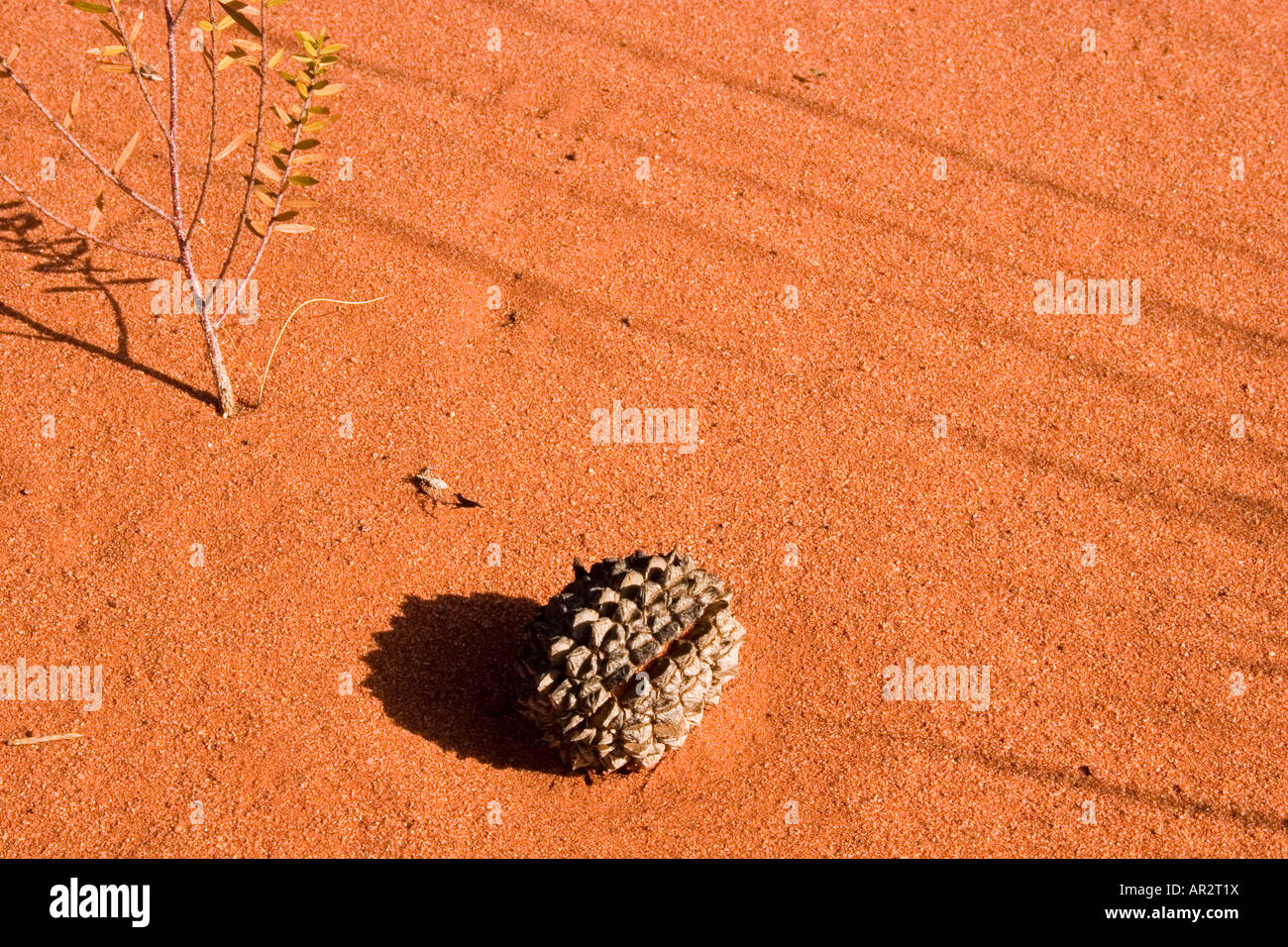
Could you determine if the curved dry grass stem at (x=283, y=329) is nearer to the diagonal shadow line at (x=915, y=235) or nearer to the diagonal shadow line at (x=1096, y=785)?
the diagonal shadow line at (x=915, y=235)

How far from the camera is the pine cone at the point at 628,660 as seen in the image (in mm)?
4578

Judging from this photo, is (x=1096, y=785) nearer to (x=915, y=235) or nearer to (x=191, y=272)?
(x=915, y=235)

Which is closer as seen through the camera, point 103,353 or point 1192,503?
point 1192,503

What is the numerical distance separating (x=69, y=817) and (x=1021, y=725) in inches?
147

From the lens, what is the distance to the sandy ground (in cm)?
491

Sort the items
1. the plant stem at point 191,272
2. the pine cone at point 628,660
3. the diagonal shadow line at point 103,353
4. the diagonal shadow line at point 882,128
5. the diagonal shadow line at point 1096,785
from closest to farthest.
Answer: the pine cone at point 628,660 → the diagonal shadow line at point 1096,785 → the plant stem at point 191,272 → the diagonal shadow line at point 103,353 → the diagonal shadow line at point 882,128

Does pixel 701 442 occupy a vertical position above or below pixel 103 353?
below

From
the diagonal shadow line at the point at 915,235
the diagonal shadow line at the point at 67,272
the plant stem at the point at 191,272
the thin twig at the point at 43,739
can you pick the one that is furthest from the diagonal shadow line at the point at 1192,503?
the thin twig at the point at 43,739

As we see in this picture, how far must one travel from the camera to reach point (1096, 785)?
4984 mm

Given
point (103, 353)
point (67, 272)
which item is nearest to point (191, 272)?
point (103, 353)

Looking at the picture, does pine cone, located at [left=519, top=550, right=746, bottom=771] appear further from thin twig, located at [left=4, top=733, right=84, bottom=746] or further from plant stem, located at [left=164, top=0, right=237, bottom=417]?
plant stem, located at [left=164, top=0, right=237, bottom=417]

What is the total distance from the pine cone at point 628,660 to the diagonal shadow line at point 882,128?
12.1 ft

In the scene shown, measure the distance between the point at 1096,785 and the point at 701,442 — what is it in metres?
2.28

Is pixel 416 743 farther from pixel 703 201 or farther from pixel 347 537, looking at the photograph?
pixel 703 201
